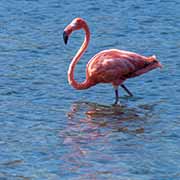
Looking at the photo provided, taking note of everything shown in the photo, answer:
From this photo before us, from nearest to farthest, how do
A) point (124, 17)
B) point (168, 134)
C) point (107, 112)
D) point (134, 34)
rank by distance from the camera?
1. point (168, 134)
2. point (107, 112)
3. point (134, 34)
4. point (124, 17)

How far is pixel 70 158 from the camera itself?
10.2 m

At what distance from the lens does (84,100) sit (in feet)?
42.4

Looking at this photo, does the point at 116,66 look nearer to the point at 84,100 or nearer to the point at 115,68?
the point at 115,68

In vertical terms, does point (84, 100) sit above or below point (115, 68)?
below

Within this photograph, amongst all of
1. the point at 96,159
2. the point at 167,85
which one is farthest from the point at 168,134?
the point at 167,85

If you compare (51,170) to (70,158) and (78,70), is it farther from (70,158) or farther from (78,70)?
(78,70)

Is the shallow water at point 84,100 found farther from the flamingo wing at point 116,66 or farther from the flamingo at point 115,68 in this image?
the flamingo wing at point 116,66

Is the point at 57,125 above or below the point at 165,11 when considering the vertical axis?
below

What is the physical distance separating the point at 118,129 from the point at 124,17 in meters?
6.66

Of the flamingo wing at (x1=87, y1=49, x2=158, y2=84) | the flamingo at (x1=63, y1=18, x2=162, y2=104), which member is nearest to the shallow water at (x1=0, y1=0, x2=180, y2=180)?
the flamingo at (x1=63, y1=18, x2=162, y2=104)

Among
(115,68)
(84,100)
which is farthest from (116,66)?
(84,100)

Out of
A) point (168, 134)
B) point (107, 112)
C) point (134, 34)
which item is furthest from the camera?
point (134, 34)

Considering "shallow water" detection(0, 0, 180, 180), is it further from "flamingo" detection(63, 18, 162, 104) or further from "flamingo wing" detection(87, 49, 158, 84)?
"flamingo wing" detection(87, 49, 158, 84)

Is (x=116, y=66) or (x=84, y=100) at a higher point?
(x=116, y=66)
